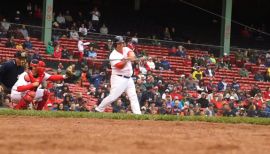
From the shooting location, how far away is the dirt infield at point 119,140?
6.13 meters

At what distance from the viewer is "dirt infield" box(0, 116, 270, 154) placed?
6.13 metres

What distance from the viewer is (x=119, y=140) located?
6.84 m

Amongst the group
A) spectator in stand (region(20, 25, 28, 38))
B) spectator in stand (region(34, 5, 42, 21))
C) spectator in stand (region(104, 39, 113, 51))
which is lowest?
spectator in stand (region(104, 39, 113, 51))

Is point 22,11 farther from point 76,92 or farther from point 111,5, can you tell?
point 76,92

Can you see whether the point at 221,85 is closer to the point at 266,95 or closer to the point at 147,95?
the point at 266,95

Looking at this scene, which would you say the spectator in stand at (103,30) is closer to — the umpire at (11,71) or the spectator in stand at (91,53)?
the spectator in stand at (91,53)

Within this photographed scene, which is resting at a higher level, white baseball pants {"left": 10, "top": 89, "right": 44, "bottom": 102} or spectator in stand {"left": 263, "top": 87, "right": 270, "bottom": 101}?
white baseball pants {"left": 10, "top": 89, "right": 44, "bottom": 102}

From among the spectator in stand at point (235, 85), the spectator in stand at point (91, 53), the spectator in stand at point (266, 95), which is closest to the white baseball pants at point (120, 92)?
the spectator in stand at point (91, 53)

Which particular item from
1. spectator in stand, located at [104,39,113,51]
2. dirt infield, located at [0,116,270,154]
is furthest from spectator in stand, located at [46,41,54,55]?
dirt infield, located at [0,116,270,154]

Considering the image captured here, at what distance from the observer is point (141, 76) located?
19.4 meters

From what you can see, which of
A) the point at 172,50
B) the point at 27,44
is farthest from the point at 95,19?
the point at 27,44

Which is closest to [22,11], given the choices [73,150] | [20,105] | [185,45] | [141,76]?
[185,45]

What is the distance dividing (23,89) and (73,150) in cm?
668

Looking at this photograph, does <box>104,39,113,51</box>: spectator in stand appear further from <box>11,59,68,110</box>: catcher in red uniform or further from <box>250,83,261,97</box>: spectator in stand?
<box>11,59,68,110</box>: catcher in red uniform
